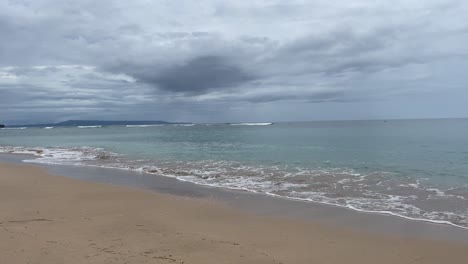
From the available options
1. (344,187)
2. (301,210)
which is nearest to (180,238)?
(301,210)

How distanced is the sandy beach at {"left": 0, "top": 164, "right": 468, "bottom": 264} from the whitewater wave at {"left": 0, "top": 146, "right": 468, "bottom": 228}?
264 cm

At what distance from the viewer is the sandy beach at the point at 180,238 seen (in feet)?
20.5

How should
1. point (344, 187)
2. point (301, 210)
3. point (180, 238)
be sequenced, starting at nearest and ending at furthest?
point (180, 238)
point (301, 210)
point (344, 187)

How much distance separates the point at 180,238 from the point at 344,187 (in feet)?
26.3

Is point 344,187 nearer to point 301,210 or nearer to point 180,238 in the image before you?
point 301,210

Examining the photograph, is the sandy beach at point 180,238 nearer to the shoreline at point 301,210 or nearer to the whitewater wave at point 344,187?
the shoreline at point 301,210

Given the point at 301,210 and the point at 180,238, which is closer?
the point at 180,238

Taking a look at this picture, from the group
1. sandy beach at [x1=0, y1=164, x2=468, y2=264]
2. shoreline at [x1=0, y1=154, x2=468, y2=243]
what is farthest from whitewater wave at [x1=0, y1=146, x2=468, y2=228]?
sandy beach at [x1=0, y1=164, x2=468, y2=264]

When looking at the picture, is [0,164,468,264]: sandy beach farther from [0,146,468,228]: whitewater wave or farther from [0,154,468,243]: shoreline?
[0,146,468,228]: whitewater wave

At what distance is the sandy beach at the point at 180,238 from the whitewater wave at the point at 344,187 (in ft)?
8.65

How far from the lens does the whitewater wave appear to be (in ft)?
32.8

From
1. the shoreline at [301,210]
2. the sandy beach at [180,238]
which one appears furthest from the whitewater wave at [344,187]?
the sandy beach at [180,238]

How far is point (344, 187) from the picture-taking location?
13.5 m

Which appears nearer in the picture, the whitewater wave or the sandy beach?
the sandy beach
